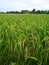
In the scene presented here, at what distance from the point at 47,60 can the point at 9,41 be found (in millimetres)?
395

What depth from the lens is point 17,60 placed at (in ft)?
5.64

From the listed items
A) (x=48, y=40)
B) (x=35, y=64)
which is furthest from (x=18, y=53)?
(x=48, y=40)

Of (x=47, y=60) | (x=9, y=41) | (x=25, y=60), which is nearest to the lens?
(x=25, y=60)

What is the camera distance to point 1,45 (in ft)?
6.37

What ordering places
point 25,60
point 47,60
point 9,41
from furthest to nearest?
point 9,41
point 47,60
point 25,60

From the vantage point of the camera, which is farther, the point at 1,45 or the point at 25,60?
the point at 1,45

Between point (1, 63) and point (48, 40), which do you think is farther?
point (48, 40)

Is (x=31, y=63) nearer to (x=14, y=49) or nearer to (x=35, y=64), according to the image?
(x=35, y=64)

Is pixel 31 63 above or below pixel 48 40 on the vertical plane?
below

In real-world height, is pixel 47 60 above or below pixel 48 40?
below

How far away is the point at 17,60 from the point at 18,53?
58 millimetres

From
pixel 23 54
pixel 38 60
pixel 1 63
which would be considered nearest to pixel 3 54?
pixel 1 63

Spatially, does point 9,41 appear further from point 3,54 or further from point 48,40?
point 48,40

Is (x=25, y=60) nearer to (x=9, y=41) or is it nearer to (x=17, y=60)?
(x=17, y=60)
